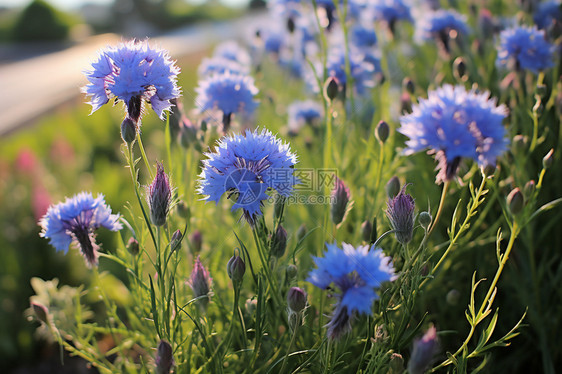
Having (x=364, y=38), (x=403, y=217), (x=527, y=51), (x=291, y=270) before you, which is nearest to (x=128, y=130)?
(x=291, y=270)

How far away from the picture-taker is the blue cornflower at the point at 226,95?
1474mm

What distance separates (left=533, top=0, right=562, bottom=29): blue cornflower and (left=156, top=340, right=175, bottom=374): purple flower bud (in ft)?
6.66

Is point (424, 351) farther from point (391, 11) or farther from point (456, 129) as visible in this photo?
point (391, 11)

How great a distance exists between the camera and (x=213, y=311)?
4.49ft

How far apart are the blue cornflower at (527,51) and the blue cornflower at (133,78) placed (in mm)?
1128

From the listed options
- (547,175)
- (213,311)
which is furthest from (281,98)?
(213,311)

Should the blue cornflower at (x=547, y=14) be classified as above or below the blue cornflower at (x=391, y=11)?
above

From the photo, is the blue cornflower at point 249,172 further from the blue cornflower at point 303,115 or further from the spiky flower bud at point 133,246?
the blue cornflower at point 303,115

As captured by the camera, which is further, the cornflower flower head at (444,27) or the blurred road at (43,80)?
the blurred road at (43,80)

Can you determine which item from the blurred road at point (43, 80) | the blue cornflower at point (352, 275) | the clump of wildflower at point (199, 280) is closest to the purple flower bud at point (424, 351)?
the blue cornflower at point (352, 275)

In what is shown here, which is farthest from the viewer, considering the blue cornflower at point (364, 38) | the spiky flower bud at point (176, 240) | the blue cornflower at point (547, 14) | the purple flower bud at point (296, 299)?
the blue cornflower at point (364, 38)

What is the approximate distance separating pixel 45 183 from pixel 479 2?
261 cm

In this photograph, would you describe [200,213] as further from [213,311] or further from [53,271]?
[53,271]

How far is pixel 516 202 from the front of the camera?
110 cm
